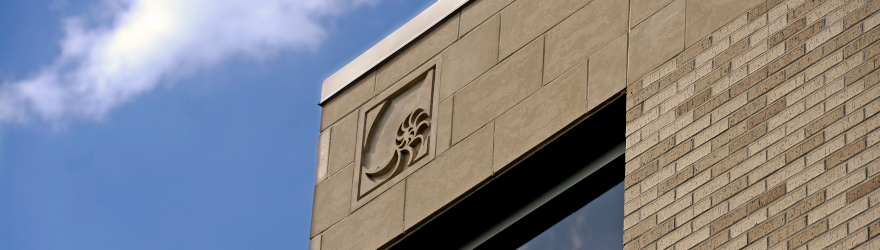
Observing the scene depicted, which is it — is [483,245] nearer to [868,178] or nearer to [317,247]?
[317,247]

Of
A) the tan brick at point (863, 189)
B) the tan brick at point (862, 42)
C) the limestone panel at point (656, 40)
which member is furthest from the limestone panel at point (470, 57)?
the tan brick at point (863, 189)

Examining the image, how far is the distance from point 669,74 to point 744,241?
1228 mm

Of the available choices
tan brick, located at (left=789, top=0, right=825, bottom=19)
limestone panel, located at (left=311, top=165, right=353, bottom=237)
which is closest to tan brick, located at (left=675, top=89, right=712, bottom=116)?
tan brick, located at (left=789, top=0, right=825, bottom=19)

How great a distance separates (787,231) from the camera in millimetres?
5008

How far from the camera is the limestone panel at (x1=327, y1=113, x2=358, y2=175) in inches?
327

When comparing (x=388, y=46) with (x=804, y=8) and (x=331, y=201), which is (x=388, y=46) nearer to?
(x=331, y=201)

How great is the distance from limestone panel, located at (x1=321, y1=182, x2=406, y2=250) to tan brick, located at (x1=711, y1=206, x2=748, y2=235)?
262 cm

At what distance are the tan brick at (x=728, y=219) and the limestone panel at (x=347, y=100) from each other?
11.6 ft

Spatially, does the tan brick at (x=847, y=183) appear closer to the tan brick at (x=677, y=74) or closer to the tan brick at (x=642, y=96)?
the tan brick at (x=677, y=74)

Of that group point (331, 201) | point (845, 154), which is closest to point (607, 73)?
point (845, 154)

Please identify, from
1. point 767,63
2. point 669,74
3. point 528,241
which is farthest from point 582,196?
point 767,63

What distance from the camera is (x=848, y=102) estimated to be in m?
5.11

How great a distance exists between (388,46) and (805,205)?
4.00 meters

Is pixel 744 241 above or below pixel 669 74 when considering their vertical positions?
below
